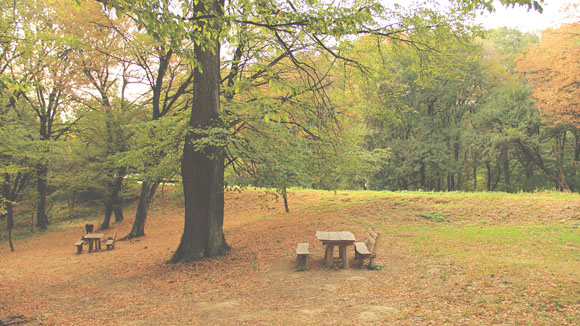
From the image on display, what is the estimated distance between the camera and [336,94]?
1131cm

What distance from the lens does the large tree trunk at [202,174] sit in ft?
27.9

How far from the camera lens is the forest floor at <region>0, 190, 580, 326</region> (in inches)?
178

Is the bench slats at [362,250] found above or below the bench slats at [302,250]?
above

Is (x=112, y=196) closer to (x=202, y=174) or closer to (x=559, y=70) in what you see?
(x=202, y=174)

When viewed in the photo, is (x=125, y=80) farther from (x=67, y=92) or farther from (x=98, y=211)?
(x=98, y=211)

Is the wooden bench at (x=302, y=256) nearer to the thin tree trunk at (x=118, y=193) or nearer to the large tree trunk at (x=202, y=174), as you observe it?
the large tree trunk at (x=202, y=174)

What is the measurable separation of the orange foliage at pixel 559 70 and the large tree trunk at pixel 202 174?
55.0 feet

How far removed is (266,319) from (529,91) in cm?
2337

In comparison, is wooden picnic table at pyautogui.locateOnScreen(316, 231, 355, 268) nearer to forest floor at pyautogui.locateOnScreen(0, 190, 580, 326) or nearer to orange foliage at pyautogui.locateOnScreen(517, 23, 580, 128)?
forest floor at pyautogui.locateOnScreen(0, 190, 580, 326)

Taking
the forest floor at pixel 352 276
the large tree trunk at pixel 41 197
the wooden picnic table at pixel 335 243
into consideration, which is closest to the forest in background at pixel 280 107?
the large tree trunk at pixel 41 197

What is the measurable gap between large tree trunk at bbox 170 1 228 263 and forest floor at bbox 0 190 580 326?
52 centimetres

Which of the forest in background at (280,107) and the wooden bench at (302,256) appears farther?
the forest in background at (280,107)

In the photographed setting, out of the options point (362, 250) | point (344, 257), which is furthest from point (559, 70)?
point (344, 257)

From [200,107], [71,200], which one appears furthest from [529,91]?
[71,200]
